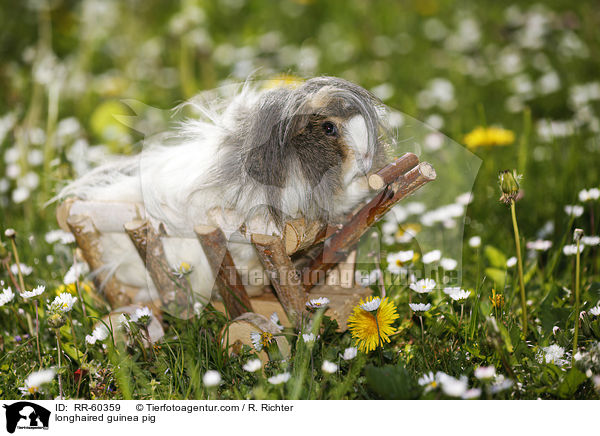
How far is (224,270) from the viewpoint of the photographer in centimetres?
155

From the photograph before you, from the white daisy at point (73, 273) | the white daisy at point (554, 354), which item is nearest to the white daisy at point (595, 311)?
the white daisy at point (554, 354)

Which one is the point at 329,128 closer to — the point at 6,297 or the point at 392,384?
the point at 392,384

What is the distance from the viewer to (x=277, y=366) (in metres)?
1.47

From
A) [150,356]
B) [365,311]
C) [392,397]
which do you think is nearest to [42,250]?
[150,356]

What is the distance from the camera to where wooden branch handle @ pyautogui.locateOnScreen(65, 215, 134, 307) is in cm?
166

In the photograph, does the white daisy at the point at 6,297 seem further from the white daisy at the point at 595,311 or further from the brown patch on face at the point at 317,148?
the white daisy at the point at 595,311

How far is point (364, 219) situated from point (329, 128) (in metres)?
0.27

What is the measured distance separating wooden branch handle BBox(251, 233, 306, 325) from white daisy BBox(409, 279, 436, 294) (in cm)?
31

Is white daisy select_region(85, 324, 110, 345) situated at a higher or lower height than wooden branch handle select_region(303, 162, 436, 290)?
lower

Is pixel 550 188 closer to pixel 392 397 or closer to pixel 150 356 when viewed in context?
pixel 392 397

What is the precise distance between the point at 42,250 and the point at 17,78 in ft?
6.27

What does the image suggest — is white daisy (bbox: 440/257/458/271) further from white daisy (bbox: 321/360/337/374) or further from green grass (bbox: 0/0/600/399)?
white daisy (bbox: 321/360/337/374)

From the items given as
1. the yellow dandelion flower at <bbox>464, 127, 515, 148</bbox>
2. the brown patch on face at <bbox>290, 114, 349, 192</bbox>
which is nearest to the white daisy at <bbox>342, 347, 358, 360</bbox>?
the brown patch on face at <bbox>290, 114, 349, 192</bbox>
